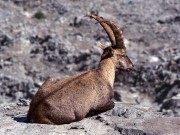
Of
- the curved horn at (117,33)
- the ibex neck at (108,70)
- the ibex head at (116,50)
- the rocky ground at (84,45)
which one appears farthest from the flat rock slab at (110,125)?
the rocky ground at (84,45)

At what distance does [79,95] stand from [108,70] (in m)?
1.28

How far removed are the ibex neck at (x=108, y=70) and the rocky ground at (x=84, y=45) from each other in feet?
20.0

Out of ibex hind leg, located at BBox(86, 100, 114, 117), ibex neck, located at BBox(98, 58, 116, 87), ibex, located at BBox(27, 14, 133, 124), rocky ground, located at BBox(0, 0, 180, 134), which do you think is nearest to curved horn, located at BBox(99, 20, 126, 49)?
ibex, located at BBox(27, 14, 133, 124)

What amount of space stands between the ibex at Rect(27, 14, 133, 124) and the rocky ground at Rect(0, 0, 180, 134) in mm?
6350

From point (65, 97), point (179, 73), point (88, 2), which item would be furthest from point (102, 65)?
point (88, 2)

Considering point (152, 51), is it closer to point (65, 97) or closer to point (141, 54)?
point (141, 54)

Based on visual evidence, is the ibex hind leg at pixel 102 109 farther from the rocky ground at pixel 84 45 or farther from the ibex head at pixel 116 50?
the rocky ground at pixel 84 45

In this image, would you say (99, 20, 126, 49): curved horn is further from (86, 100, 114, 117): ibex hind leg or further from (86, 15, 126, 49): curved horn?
(86, 100, 114, 117): ibex hind leg

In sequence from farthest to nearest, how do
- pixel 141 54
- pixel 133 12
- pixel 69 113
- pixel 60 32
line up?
1. pixel 133 12
2. pixel 60 32
3. pixel 141 54
4. pixel 69 113

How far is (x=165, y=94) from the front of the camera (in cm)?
2277

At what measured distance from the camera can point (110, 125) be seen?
10461 mm

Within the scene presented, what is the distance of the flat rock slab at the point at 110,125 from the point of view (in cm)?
992

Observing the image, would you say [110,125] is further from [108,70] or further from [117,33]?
[117,33]

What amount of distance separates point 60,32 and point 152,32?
5138 mm
